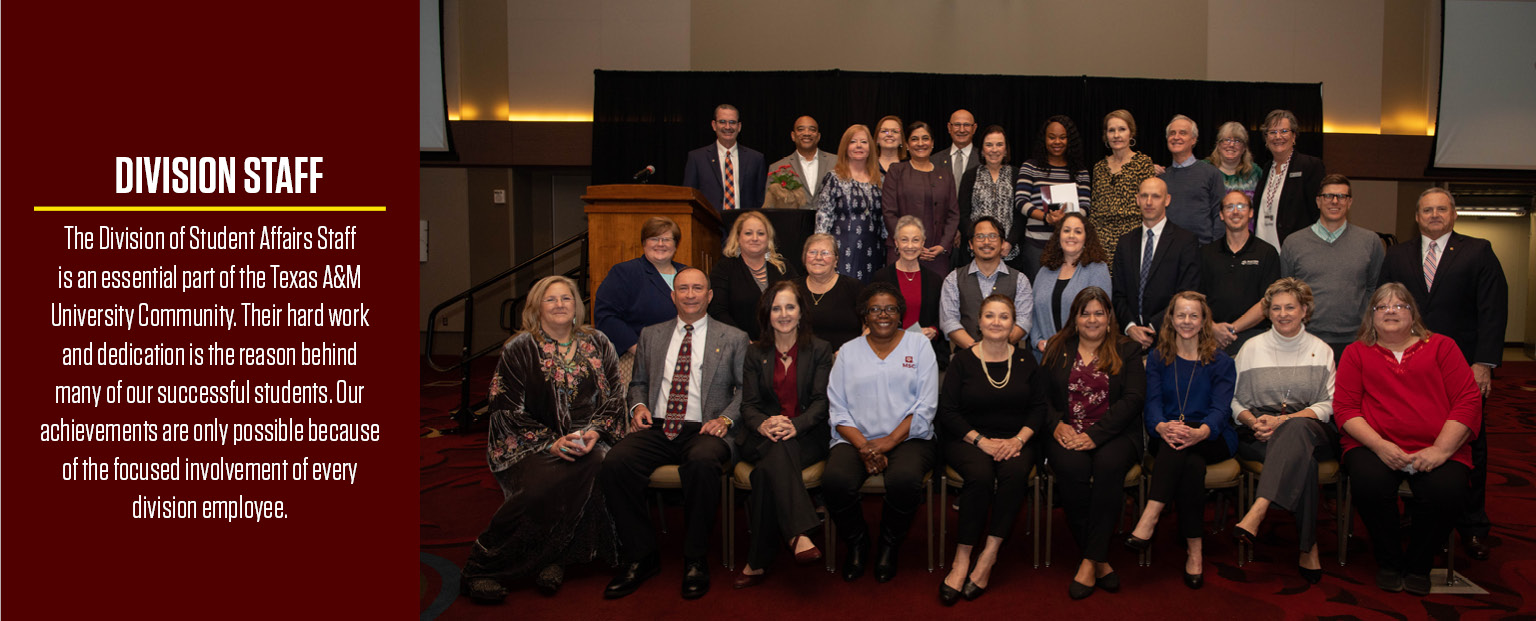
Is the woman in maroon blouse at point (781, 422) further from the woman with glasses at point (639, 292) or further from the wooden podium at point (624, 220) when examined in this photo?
the wooden podium at point (624, 220)

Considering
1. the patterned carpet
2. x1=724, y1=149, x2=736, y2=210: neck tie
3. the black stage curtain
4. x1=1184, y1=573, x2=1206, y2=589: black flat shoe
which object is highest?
the black stage curtain

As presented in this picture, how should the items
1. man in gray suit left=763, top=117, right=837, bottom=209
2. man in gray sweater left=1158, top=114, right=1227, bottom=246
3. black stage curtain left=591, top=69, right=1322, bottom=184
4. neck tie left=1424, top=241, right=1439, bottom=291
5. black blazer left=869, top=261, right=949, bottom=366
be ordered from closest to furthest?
neck tie left=1424, top=241, right=1439, bottom=291 < black blazer left=869, top=261, right=949, bottom=366 < man in gray sweater left=1158, top=114, right=1227, bottom=246 < man in gray suit left=763, top=117, right=837, bottom=209 < black stage curtain left=591, top=69, right=1322, bottom=184

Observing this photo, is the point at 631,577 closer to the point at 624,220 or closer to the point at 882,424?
the point at 882,424

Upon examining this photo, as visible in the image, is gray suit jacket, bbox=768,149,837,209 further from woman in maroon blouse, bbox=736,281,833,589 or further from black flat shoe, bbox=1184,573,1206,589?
black flat shoe, bbox=1184,573,1206,589

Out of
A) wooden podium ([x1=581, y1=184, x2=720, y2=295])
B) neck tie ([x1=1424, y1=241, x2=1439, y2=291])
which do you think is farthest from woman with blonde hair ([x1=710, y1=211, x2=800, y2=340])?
neck tie ([x1=1424, y1=241, x2=1439, y2=291])

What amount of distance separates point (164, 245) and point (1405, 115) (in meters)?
10.6

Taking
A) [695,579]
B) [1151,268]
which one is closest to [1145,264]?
[1151,268]

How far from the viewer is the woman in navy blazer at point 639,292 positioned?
3539mm

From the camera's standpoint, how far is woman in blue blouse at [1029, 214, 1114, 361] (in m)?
3.58

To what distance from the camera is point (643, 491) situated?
9.78 feet

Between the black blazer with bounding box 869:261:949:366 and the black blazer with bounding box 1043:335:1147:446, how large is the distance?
24.0 inches

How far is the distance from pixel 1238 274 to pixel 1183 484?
3.61 feet

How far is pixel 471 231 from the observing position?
→ 8.79 m

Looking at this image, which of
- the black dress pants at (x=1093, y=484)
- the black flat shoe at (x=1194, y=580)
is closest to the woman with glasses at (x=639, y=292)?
the black dress pants at (x=1093, y=484)
